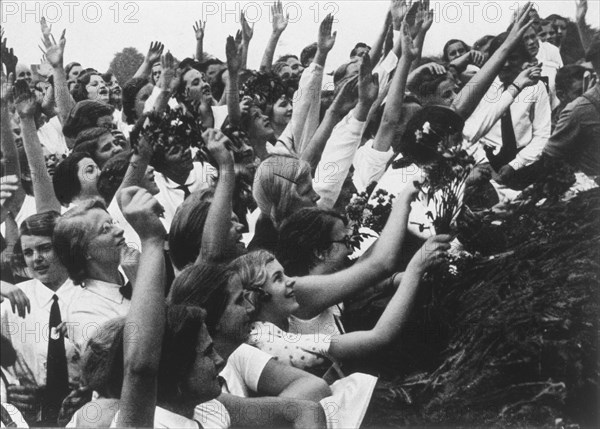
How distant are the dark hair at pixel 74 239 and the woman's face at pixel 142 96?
0.54 metres

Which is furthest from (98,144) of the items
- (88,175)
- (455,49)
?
(455,49)

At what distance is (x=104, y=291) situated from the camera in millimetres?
4758

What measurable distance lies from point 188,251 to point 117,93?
0.96 m

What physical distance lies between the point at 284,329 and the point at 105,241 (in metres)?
1.05

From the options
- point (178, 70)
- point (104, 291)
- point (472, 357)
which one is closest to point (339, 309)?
point (472, 357)

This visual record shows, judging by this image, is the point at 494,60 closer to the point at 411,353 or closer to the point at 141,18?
the point at 411,353

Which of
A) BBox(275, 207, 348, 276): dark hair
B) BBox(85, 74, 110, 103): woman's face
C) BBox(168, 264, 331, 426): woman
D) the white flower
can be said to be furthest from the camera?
BBox(85, 74, 110, 103): woman's face

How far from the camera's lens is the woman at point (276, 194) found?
Answer: 15.6 feet

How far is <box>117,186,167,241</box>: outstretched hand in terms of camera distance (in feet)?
15.4

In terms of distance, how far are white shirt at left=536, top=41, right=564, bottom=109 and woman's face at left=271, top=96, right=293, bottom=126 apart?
1392mm

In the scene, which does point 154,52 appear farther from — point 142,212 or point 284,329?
point 284,329

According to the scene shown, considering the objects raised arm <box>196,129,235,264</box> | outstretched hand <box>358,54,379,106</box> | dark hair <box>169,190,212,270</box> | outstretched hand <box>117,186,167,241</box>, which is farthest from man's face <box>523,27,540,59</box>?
outstretched hand <box>117,186,167,241</box>

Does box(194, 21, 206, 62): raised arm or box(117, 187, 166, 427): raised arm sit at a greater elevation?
box(194, 21, 206, 62): raised arm

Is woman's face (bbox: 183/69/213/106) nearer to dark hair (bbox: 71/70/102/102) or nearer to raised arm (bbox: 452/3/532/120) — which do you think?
dark hair (bbox: 71/70/102/102)
